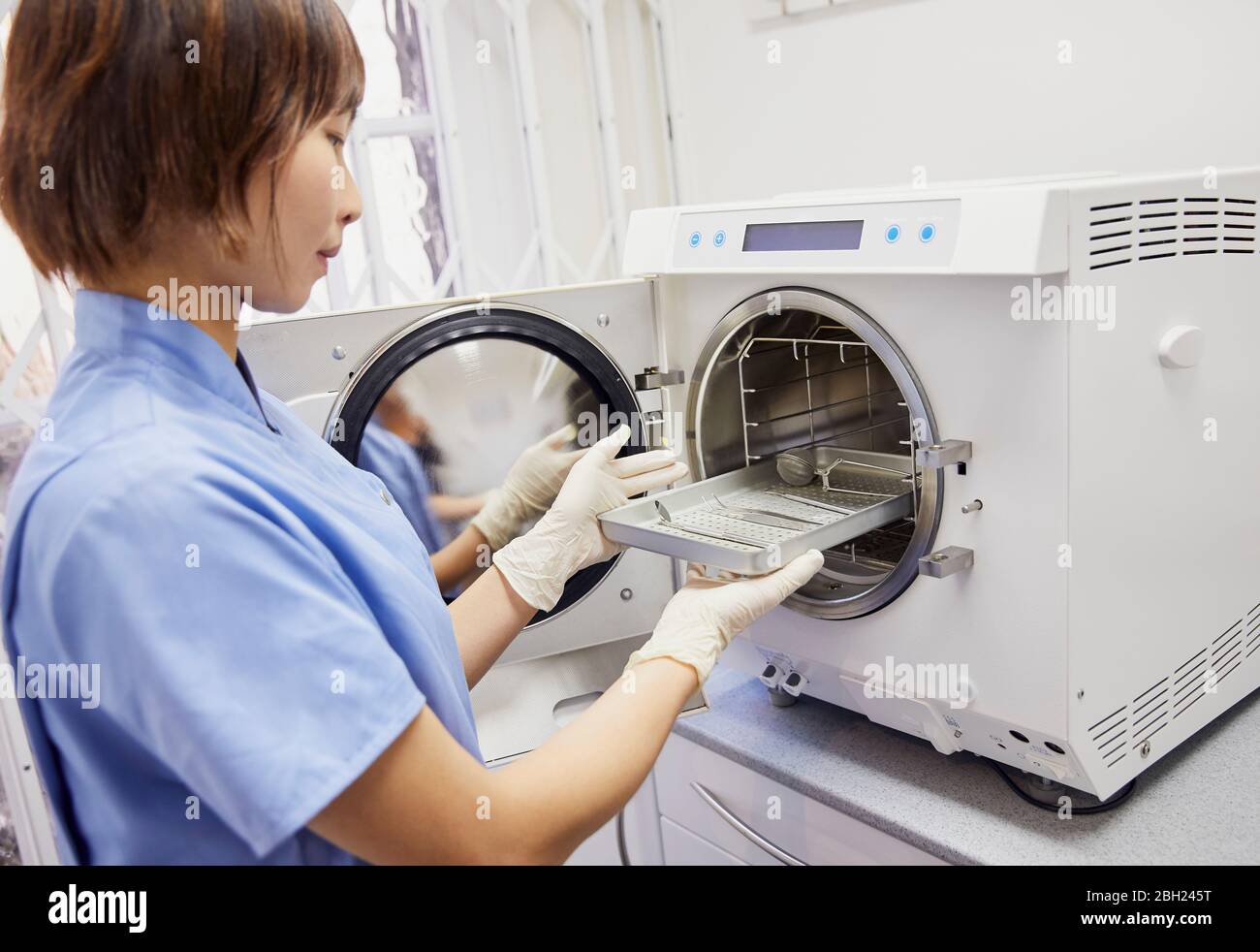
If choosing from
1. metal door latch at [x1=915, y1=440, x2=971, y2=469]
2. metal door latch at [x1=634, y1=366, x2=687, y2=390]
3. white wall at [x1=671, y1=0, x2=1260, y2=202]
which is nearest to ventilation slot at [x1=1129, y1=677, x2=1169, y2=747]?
metal door latch at [x1=915, y1=440, x2=971, y2=469]

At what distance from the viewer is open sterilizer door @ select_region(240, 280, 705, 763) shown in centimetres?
143

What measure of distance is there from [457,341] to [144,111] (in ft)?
2.22

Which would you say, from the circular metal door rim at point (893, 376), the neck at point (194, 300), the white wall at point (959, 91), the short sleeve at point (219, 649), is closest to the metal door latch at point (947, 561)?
the circular metal door rim at point (893, 376)

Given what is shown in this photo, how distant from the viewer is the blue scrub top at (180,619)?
0.78 m

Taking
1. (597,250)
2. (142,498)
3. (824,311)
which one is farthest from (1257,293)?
(597,250)

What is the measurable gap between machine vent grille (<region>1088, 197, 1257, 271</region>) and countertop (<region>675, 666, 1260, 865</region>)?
680 millimetres

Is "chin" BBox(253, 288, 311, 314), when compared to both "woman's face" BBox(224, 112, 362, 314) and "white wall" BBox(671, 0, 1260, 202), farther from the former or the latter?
"white wall" BBox(671, 0, 1260, 202)

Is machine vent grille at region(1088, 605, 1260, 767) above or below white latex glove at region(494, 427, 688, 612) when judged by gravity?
below

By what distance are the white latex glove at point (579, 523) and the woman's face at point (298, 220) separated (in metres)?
0.58

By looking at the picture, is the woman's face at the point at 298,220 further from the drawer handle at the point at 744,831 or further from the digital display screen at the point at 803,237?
the drawer handle at the point at 744,831

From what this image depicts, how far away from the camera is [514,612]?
145 cm

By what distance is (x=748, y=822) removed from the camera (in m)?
1.63

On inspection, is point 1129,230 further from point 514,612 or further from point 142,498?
point 142,498

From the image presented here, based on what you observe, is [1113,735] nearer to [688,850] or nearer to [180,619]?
[688,850]
